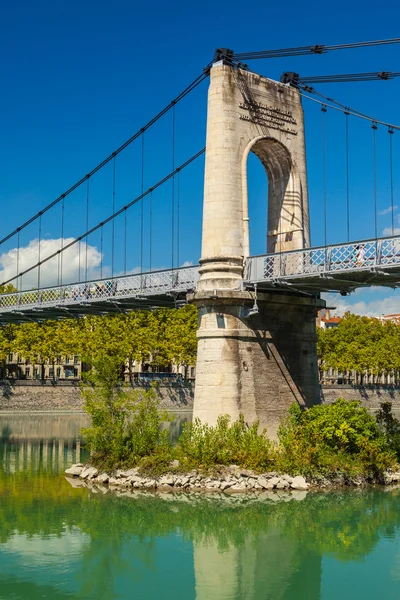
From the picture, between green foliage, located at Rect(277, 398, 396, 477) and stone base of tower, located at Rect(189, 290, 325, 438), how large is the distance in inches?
54.8

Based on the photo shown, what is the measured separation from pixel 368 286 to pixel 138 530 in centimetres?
1125

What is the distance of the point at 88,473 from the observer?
1107 inches

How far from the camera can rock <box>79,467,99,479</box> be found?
91.0ft

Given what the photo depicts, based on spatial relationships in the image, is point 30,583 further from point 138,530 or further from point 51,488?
Answer: point 51,488

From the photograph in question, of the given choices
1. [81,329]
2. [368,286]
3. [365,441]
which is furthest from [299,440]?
[81,329]

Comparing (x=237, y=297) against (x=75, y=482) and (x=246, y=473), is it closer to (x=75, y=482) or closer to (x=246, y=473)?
(x=246, y=473)

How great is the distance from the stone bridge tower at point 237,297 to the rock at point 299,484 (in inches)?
103

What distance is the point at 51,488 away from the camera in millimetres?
27328

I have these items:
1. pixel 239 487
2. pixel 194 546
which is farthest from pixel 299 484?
pixel 194 546

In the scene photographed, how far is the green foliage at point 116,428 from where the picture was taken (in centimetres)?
2702

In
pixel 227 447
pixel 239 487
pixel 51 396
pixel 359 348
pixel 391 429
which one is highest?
pixel 359 348

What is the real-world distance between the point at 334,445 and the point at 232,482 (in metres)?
3.91

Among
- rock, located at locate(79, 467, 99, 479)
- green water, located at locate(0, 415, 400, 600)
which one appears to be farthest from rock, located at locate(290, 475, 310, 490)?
rock, located at locate(79, 467, 99, 479)

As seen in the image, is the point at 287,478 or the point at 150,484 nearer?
the point at 287,478
